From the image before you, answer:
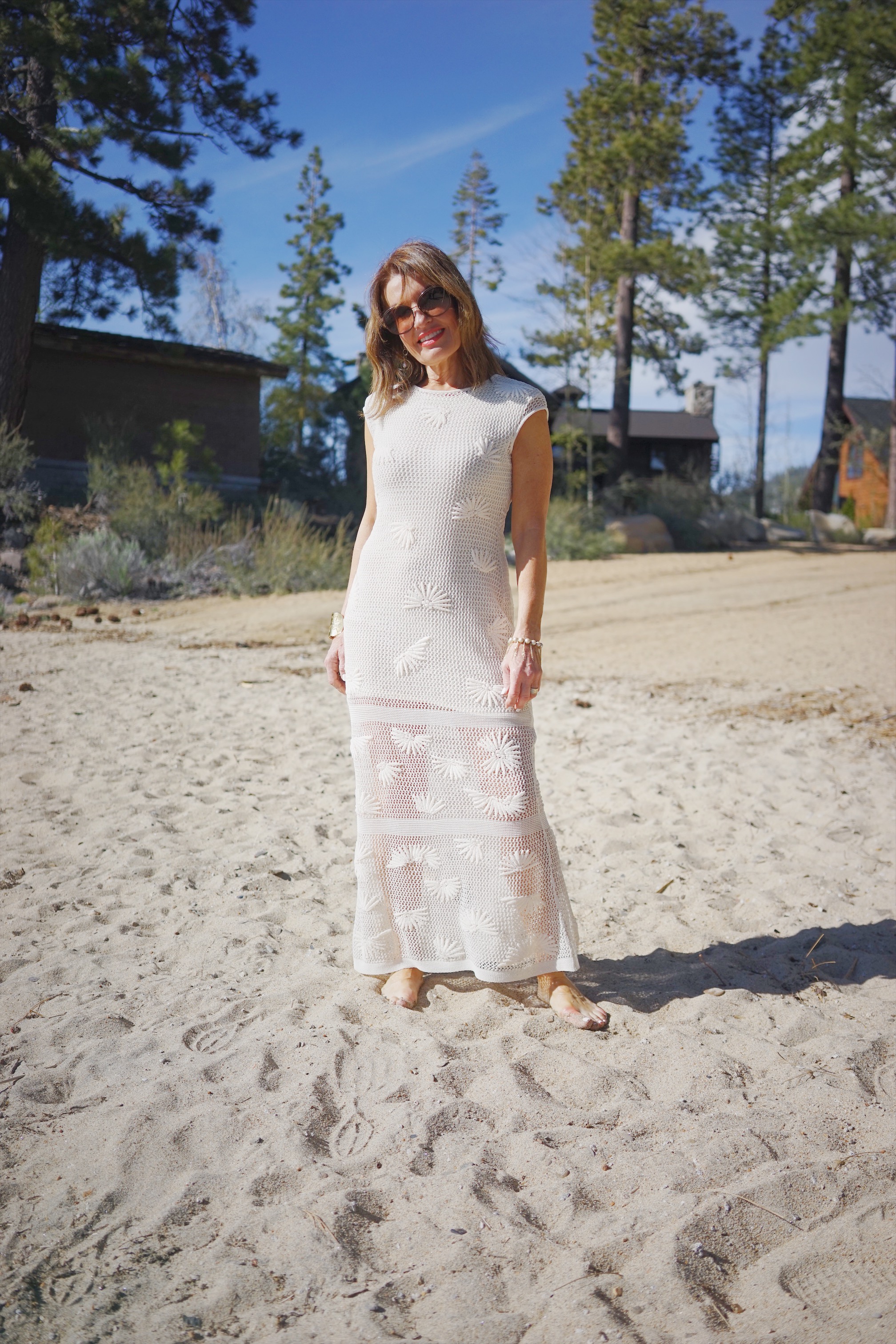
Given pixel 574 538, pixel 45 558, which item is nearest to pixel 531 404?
pixel 45 558

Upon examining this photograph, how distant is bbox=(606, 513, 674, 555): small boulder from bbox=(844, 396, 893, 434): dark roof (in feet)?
50.2

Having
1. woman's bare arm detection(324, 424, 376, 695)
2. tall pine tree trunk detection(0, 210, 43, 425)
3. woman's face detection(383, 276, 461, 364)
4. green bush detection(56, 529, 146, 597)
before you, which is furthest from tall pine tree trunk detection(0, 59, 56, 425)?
woman's face detection(383, 276, 461, 364)

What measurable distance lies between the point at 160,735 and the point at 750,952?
353cm

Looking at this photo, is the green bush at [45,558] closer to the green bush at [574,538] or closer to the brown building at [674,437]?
the green bush at [574,538]

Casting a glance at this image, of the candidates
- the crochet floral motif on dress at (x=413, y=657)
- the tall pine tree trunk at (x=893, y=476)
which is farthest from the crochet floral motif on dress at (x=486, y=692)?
the tall pine tree trunk at (x=893, y=476)

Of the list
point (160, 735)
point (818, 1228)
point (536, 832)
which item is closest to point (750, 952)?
point (536, 832)

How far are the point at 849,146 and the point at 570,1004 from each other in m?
22.9

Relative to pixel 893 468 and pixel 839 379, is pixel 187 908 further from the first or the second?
pixel 839 379

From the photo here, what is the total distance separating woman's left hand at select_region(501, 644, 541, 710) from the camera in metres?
2.34

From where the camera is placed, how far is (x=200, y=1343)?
1511 millimetres

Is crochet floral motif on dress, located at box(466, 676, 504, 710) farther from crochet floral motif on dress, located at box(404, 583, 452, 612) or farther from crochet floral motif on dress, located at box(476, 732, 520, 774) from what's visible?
crochet floral motif on dress, located at box(404, 583, 452, 612)

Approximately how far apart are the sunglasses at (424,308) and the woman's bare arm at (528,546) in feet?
1.15

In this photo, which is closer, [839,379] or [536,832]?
[536,832]

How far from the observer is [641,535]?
1736 cm
